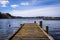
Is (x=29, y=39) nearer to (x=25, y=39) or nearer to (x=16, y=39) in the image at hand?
(x=25, y=39)

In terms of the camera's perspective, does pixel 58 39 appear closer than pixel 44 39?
No

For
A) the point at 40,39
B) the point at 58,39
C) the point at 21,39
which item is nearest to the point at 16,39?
the point at 21,39

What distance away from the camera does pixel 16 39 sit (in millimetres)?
9867

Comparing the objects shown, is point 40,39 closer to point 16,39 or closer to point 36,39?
point 36,39

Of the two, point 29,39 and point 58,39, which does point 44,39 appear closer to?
point 29,39

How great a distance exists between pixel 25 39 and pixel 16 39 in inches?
27.3

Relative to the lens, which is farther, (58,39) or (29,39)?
(58,39)

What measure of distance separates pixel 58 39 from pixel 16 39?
1318 cm

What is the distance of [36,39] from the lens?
10039mm

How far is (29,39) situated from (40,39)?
847 millimetres

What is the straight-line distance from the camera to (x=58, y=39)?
21.6 metres

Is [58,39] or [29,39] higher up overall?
[29,39]

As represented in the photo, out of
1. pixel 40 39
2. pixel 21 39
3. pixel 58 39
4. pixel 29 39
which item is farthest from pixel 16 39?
pixel 58 39

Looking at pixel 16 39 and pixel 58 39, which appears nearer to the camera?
pixel 16 39
